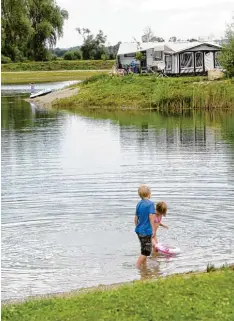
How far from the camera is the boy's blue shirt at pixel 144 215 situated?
541 inches

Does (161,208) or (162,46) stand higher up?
(162,46)

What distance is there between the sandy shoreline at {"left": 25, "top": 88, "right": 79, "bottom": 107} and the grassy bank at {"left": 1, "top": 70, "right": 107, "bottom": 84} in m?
32.8

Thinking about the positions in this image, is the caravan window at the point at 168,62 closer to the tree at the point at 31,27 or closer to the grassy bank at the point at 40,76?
the grassy bank at the point at 40,76

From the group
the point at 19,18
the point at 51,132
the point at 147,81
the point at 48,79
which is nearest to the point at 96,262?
the point at 51,132

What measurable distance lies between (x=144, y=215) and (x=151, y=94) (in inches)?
2088

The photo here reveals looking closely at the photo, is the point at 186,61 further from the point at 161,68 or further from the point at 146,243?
the point at 146,243

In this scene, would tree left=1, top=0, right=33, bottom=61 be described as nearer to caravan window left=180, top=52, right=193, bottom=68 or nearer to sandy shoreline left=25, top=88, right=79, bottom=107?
sandy shoreline left=25, top=88, right=79, bottom=107

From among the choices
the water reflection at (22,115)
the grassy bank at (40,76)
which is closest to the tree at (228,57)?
the water reflection at (22,115)

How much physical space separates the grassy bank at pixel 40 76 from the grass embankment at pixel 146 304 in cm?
10194

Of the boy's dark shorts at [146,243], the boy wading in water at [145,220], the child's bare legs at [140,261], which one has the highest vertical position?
the boy wading in water at [145,220]

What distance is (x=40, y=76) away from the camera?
118688 mm

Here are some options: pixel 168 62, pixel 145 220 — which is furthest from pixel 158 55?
pixel 145 220

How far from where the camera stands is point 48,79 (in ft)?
372

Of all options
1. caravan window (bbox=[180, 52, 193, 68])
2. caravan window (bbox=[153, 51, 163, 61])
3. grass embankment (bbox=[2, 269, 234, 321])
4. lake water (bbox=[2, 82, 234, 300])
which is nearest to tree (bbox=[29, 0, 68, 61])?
caravan window (bbox=[153, 51, 163, 61])
